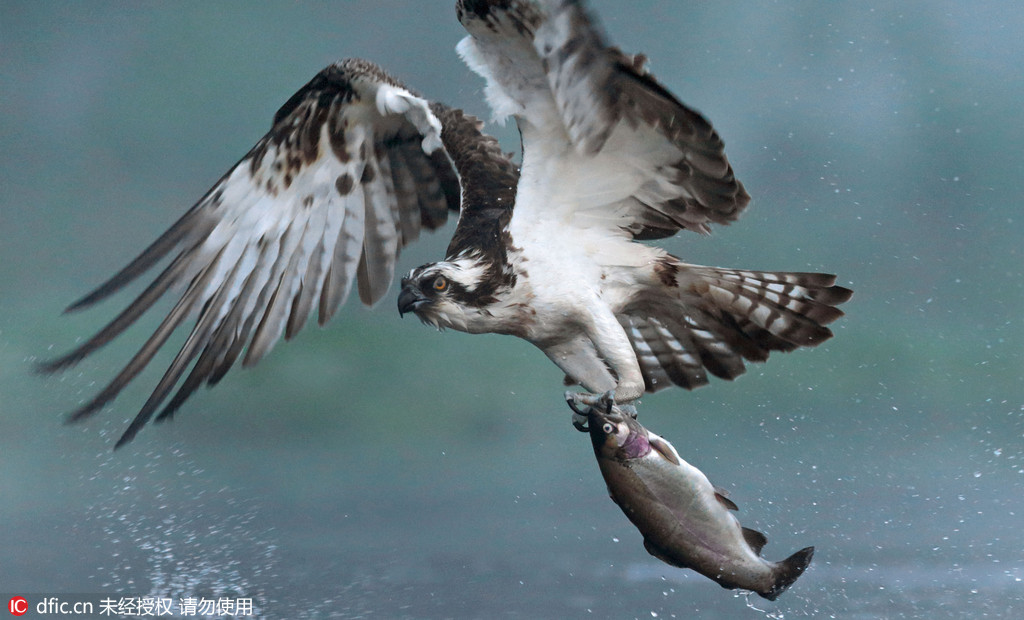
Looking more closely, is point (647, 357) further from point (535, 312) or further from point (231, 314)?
point (231, 314)

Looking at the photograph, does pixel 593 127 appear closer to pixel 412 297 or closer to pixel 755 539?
pixel 412 297

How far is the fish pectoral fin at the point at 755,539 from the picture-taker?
3.20m

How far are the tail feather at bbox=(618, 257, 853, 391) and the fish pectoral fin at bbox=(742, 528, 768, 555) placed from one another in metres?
1.00

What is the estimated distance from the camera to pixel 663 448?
3.19 metres

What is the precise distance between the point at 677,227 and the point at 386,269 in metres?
1.33

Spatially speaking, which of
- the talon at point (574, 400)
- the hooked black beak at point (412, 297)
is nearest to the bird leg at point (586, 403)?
the talon at point (574, 400)

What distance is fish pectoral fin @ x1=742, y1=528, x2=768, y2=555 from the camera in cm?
320

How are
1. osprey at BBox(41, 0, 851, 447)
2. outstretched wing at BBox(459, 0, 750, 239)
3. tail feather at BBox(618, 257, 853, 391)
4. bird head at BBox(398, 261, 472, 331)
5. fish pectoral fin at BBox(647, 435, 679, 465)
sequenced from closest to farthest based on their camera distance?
outstretched wing at BBox(459, 0, 750, 239), fish pectoral fin at BBox(647, 435, 679, 465), osprey at BBox(41, 0, 851, 447), bird head at BBox(398, 261, 472, 331), tail feather at BBox(618, 257, 853, 391)

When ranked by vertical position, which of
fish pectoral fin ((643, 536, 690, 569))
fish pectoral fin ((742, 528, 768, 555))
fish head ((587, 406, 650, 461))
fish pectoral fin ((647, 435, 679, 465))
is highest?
fish pectoral fin ((647, 435, 679, 465))

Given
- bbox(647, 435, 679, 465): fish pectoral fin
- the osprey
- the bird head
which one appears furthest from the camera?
the bird head

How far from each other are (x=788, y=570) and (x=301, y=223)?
2.42m

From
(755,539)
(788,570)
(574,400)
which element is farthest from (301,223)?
(788,570)

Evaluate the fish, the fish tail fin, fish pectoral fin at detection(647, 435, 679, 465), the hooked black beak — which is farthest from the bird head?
the fish tail fin

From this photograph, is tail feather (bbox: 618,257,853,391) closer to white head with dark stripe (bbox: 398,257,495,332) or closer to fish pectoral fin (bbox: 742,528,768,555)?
white head with dark stripe (bbox: 398,257,495,332)
